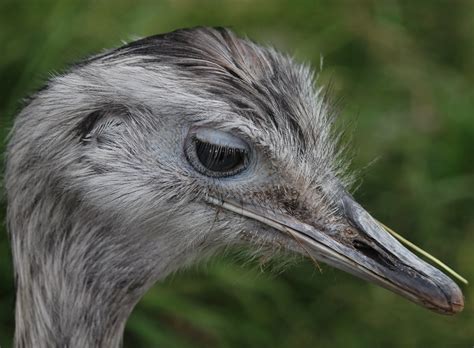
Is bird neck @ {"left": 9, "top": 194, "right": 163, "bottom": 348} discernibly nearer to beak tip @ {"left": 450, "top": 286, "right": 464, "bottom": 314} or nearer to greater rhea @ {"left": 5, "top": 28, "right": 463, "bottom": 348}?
greater rhea @ {"left": 5, "top": 28, "right": 463, "bottom": 348}

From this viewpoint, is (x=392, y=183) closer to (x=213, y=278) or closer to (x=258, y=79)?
(x=213, y=278)

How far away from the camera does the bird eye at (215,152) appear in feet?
7.25

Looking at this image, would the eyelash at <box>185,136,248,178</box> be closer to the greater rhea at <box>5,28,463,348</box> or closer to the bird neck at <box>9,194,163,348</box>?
the greater rhea at <box>5,28,463,348</box>

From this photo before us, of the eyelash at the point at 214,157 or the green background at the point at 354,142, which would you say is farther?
the green background at the point at 354,142

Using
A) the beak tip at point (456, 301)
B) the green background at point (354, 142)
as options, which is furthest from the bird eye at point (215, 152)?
the green background at point (354, 142)

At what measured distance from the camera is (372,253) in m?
2.30

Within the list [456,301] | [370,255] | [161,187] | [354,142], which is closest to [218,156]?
[161,187]

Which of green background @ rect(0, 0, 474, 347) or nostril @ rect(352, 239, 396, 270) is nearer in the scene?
nostril @ rect(352, 239, 396, 270)

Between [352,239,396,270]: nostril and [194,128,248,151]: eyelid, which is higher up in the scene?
[194,128,248,151]: eyelid

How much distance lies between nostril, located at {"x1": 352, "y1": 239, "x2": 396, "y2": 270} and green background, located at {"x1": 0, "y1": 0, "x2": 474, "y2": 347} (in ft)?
2.45

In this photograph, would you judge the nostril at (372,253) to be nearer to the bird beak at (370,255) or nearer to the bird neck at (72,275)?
the bird beak at (370,255)

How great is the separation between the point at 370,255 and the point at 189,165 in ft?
1.42

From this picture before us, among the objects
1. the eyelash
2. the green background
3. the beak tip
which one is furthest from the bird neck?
the green background

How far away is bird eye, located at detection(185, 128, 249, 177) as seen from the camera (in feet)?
7.25
